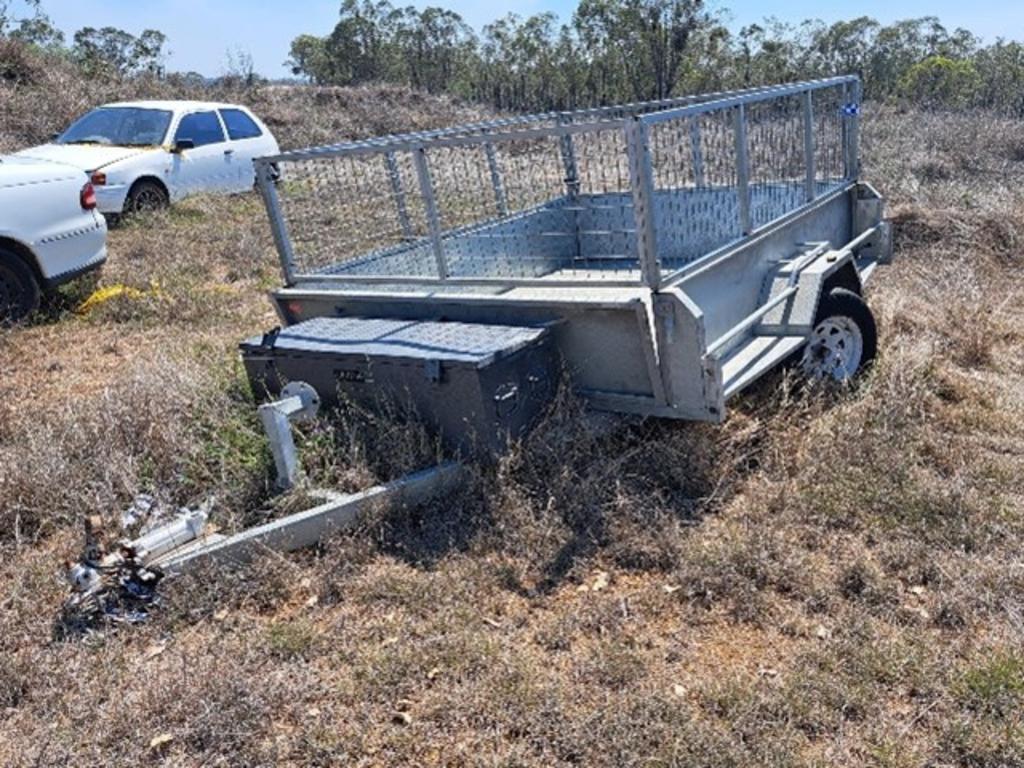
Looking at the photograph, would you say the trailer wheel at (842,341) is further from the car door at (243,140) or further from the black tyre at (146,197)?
the car door at (243,140)

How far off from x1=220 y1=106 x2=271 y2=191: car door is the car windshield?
3.00 feet

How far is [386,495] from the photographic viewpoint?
3637mm

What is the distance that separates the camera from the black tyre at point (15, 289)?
6.53 meters

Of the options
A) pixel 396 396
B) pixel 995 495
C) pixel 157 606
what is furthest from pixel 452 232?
pixel 995 495

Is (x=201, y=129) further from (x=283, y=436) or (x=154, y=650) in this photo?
(x=154, y=650)

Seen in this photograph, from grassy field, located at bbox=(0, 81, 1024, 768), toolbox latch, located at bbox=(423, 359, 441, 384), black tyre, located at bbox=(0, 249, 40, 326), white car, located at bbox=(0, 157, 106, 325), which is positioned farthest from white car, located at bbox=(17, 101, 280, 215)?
toolbox latch, located at bbox=(423, 359, 441, 384)

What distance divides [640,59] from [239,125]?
57.8 ft

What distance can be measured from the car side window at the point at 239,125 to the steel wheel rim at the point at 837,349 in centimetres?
886

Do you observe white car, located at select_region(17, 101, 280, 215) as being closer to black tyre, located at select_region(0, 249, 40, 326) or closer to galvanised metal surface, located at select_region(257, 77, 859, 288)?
black tyre, located at select_region(0, 249, 40, 326)

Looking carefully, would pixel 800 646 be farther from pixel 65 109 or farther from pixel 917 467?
pixel 65 109

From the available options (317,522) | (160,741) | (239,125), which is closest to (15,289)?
(317,522)

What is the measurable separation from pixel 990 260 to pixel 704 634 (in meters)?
6.24

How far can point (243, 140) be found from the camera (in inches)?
452

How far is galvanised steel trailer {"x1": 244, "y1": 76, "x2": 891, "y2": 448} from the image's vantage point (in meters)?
3.72
